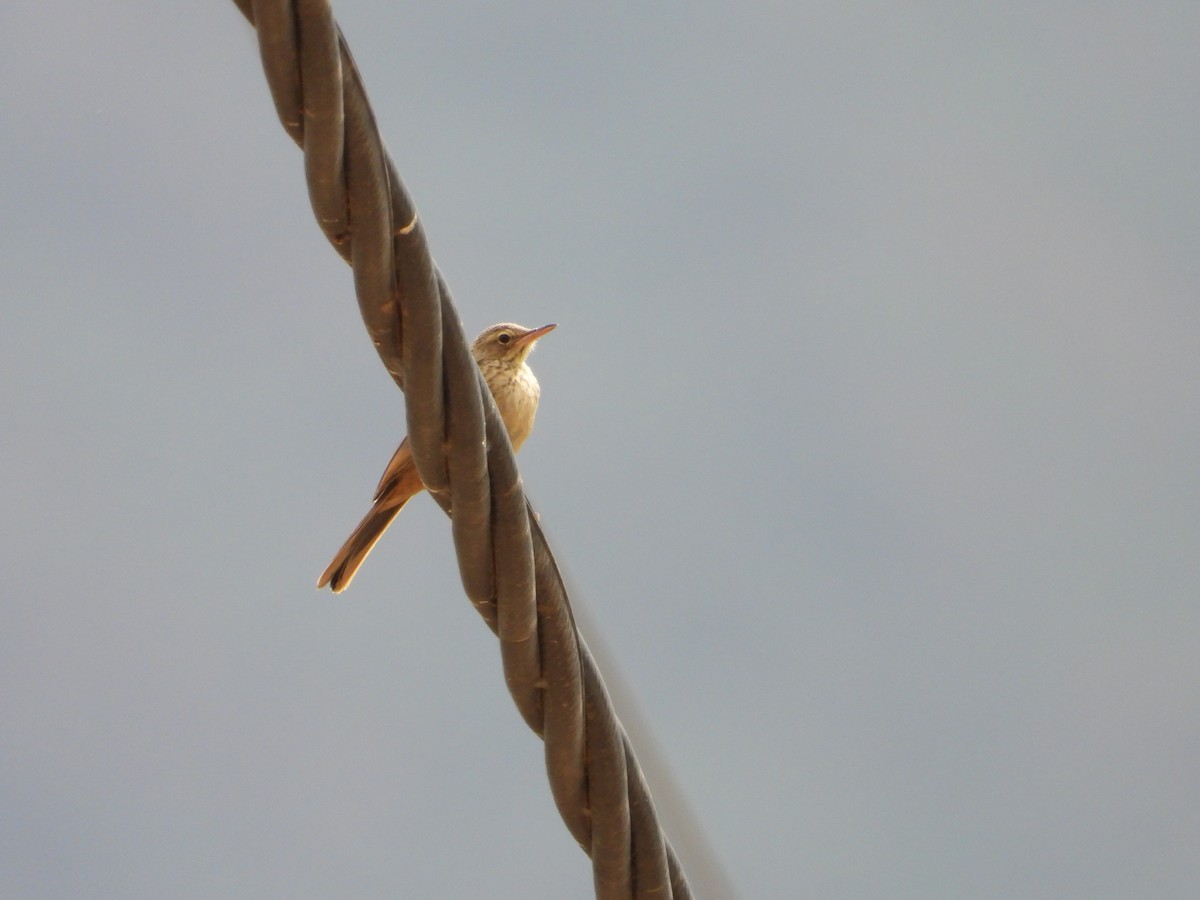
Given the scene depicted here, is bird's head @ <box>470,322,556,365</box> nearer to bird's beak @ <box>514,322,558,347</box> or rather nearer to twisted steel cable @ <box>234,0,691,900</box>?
bird's beak @ <box>514,322,558,347</box>

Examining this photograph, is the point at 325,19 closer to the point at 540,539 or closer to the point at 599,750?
the point at 540,539

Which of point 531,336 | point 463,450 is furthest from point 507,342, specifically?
point 463,450

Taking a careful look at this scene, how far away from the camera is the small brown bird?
630cm

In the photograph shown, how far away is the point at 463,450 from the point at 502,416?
11.1 ft

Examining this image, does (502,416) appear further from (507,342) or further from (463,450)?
(463,450)

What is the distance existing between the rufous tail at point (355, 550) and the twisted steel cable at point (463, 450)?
325 centimetres

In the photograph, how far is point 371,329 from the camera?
2936 mm

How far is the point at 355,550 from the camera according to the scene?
6598 mm

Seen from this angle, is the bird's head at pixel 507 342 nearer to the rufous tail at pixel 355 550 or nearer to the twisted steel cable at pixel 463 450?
the rufous tail at pixel 355 550

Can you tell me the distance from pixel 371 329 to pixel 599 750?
1.06 m

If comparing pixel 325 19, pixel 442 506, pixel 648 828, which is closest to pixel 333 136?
pixel 325 19

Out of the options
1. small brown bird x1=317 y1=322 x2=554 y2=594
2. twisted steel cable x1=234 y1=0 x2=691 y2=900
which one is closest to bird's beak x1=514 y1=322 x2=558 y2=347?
small brown bird x1=317 y1=322 x2=554 y2=594

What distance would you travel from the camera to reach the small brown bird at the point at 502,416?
630 cm

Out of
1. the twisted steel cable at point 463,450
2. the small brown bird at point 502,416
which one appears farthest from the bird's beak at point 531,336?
the twisted steel cable at point 463,450
